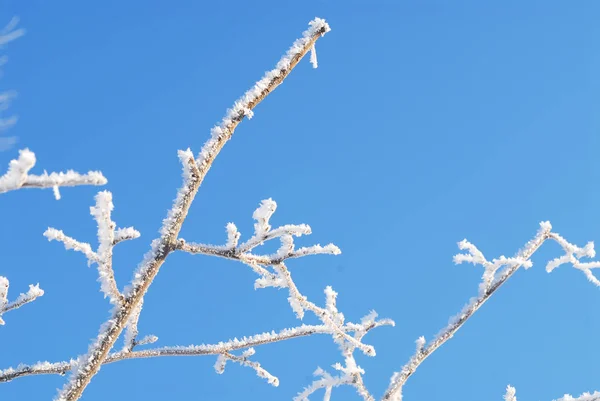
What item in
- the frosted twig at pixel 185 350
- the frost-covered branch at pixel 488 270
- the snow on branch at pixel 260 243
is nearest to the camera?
the snow on branch at pixel 260 243

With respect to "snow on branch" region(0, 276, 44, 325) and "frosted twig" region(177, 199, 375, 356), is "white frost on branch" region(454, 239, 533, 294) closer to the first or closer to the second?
"frosted twig" region(177, 199, 375, 356)

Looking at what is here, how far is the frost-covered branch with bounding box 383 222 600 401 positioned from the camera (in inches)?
142

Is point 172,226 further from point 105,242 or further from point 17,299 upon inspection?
point 17,299

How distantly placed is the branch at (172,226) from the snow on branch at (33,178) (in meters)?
0.57

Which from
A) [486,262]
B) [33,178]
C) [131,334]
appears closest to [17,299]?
[131,334]

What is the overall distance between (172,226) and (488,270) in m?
2.32

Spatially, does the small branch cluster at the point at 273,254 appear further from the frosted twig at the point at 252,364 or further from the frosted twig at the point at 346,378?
the frosted twig at the point at 346,378

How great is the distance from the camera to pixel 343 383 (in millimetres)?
4648

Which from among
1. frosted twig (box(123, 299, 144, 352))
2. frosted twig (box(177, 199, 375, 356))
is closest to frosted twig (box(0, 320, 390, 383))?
frosted twig (box(123, 299, 144, 352))

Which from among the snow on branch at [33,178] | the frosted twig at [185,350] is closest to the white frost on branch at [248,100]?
the snow on branch at [33,178]

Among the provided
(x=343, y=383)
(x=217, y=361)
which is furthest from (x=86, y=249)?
(x=343, y=383)

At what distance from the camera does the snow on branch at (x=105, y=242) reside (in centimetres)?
199

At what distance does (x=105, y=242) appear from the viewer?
6.78ft

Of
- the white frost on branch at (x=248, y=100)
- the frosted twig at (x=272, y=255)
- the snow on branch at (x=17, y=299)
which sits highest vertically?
the snow on branch at (x=17, y=299)
